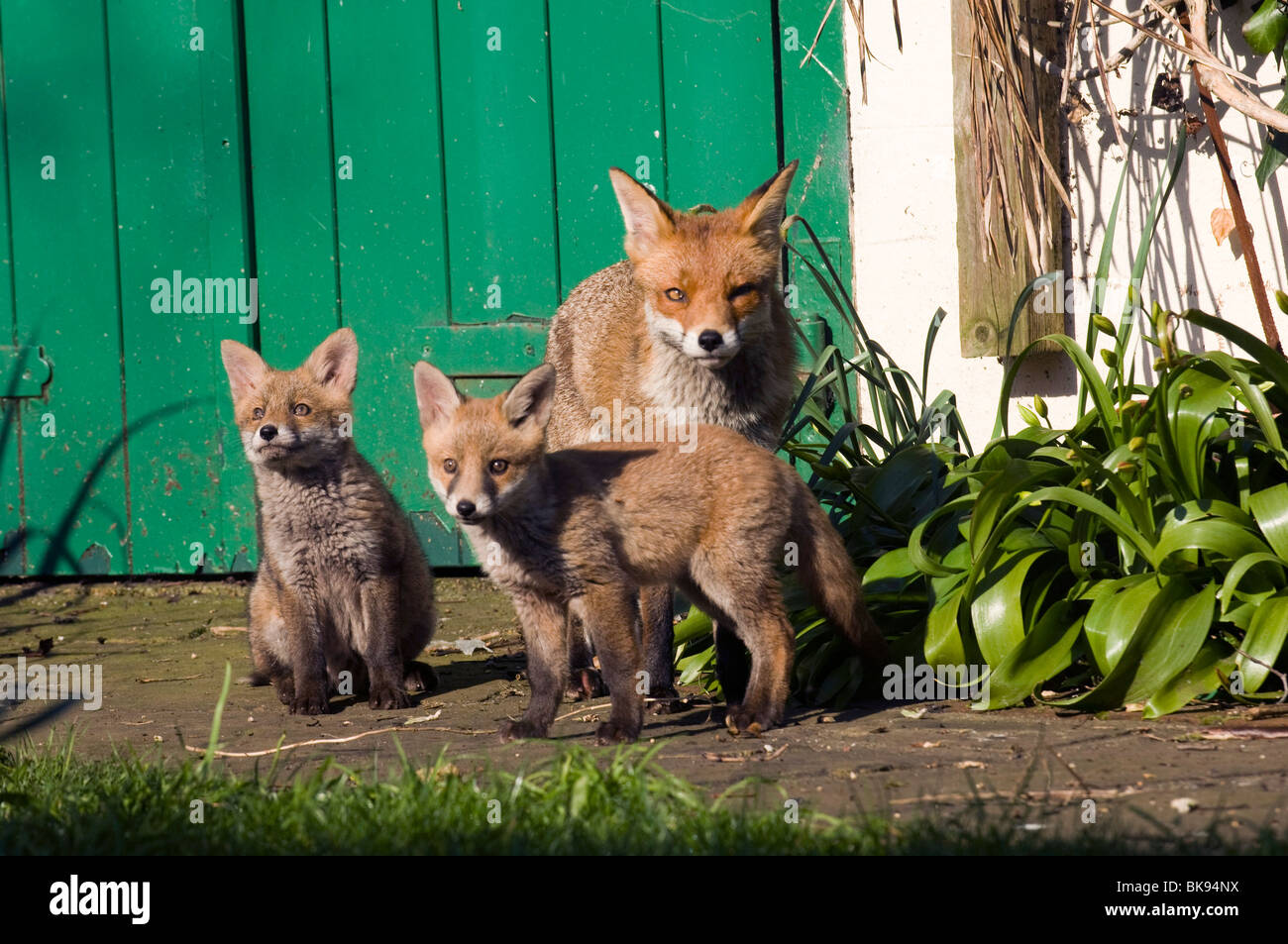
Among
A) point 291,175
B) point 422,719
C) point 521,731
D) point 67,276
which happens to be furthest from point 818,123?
point 67,276

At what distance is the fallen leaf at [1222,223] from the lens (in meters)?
5.33

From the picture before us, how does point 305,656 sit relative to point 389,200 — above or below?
below

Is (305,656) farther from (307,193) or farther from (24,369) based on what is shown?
(24,369)

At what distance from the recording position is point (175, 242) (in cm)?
646

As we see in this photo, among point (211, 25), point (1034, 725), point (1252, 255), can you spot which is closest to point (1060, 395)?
point (1252, 255)

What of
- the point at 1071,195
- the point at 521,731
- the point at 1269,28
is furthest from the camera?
the point at 1071,195

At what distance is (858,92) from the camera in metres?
6.03

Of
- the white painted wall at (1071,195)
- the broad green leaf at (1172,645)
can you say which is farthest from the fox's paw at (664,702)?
the white painted wall at (1071,195)

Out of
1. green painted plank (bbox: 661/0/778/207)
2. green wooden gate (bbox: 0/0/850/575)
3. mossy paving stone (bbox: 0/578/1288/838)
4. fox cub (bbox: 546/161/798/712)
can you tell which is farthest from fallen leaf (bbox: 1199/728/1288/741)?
green painted plank (bbox: 661/0/778/207)

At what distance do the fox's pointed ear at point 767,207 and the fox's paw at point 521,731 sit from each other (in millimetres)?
1765

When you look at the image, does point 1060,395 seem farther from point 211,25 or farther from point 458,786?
point 211,25

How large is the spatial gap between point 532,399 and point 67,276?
12.3 ft

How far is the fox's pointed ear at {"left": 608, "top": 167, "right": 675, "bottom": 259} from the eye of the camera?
4.39 metres
